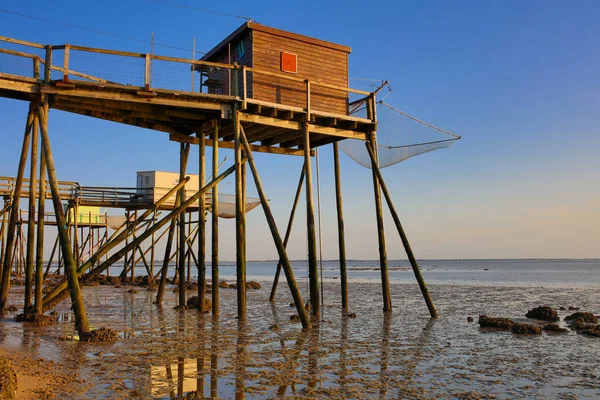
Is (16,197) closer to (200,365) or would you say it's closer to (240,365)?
(200,365)

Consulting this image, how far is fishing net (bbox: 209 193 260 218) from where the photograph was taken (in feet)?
97.5

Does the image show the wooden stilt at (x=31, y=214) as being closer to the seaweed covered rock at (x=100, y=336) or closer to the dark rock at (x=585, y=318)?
the seaweed covered rock at (x=100, y=336)

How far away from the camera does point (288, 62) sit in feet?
55.5

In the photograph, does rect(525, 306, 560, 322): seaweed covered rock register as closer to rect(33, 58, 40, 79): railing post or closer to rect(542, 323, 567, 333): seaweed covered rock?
rect(542, 323, 567, 333): seaweed covered rock

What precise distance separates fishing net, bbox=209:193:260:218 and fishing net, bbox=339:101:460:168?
37.8 feet

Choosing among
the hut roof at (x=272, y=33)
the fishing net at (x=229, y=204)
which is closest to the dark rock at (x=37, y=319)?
the hut roof at (x=272, y=33)

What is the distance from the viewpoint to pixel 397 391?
25.3 feet

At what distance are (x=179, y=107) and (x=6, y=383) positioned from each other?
10393mm

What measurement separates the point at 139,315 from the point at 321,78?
10127 millimetres

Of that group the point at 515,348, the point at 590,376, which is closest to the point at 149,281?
the point at 515,348

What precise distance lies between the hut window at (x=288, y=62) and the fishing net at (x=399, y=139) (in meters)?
3.65

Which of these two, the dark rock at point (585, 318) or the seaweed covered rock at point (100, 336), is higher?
the seaweed covered rock at point (100, 336)

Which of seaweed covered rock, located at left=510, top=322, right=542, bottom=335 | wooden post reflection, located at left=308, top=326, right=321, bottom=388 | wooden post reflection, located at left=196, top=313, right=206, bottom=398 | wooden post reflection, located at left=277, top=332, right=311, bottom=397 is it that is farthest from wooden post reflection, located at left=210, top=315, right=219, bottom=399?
seaweed covered rock, located at left=510, top=322, right=542, bottom=335

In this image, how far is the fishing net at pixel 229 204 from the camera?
29.7 meters
